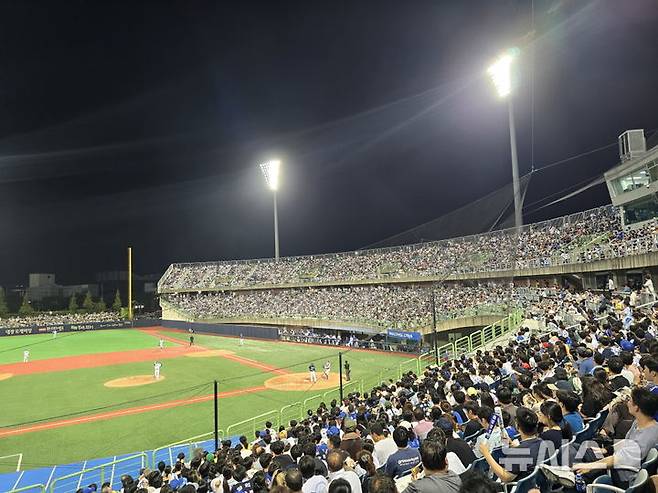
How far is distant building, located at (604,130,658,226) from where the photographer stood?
24.5 metres

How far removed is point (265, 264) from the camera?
227 feet

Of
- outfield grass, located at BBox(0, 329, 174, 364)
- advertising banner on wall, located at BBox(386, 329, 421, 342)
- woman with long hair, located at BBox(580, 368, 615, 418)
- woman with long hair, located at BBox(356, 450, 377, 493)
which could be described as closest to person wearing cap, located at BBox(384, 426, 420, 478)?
woman with long hair, located at BBox(356, 450, 377, 493)

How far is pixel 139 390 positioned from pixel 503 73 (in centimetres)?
3362

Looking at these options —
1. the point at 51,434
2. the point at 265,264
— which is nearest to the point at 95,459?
the point at 51,434

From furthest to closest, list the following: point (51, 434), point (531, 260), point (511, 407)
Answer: point (531, 260) < point (51, 434) < point (511, 407)

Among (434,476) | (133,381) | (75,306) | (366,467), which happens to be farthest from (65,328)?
(434,476)

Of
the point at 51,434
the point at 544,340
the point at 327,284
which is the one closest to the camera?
the point at 544,340

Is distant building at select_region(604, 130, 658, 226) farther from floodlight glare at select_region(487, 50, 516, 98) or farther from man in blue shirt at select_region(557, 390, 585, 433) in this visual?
man in blue shirt at select_region(557, 390, 585, 433)

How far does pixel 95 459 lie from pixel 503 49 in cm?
3481

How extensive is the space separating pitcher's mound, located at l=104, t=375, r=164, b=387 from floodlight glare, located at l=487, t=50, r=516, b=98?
3279 cm

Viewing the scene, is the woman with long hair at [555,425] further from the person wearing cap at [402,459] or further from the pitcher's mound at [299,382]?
the pitcher's mound at [299,382]

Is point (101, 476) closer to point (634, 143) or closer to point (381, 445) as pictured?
point (381, 445)

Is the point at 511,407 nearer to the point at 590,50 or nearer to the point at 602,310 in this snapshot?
the point at 602,310

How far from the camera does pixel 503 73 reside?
1200 inches
